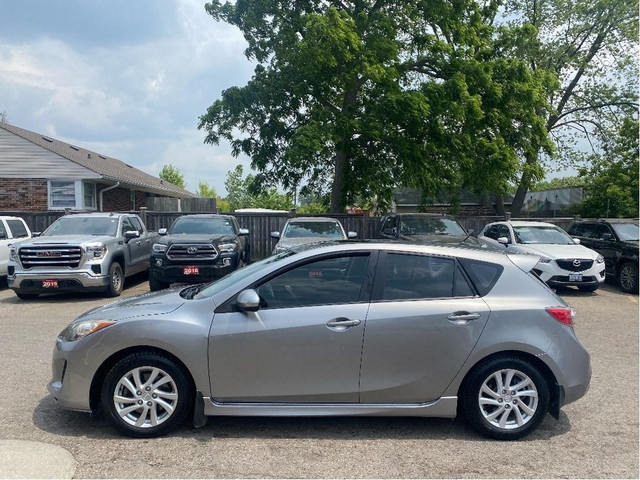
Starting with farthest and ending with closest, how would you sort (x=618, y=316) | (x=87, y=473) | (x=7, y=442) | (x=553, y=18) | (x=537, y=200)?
(x=537, y=200) < (x=553, y=18) < (x=618, y=316) < (x=7, y=442) < (x=87, y=473)

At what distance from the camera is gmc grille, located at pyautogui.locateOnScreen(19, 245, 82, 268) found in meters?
9.84

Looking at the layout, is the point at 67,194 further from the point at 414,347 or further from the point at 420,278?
the point at 414,347

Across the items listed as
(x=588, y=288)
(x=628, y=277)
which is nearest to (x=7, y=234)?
(x=588, y=288)

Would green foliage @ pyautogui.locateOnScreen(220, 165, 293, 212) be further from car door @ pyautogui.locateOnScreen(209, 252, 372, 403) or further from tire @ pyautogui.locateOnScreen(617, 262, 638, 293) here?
car door @ pyautogui.locateOnScreen(209, 252, 372, 403)

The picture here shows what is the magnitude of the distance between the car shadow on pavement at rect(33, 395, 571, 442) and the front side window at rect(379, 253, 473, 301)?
112 centimetres

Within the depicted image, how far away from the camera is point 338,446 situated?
149 inches

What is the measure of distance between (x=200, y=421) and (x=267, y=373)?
2.14 ft

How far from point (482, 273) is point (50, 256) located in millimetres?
8861

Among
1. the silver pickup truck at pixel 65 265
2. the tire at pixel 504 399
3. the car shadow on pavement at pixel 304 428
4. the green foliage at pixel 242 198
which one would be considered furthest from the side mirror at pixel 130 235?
the green foliage at pixel 242 198

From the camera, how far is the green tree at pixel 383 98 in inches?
624

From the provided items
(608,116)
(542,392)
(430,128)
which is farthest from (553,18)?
(542,392)

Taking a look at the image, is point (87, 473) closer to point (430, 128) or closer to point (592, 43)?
point (430, 128)

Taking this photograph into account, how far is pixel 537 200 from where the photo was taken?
37.8 meters

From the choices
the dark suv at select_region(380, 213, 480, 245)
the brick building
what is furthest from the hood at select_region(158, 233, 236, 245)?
the brick building
